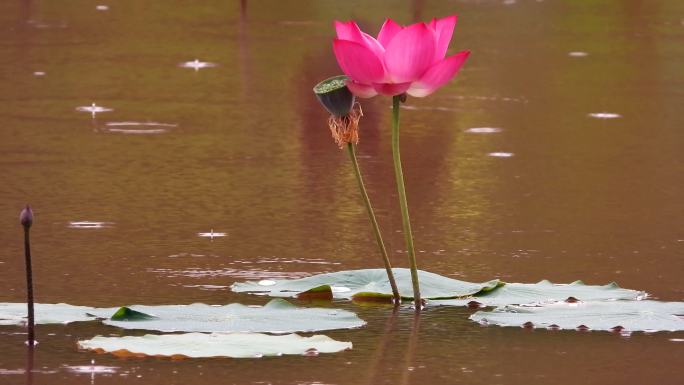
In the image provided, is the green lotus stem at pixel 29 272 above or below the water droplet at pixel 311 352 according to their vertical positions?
above

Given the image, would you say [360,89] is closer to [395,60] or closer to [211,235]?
[395,60]

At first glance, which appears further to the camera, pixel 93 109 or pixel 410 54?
pixel 93 109

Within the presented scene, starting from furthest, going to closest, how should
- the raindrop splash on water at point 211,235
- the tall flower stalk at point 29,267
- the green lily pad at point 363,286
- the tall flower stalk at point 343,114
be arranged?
1. the raindrop splash on water at point 211,235
2. the green lily pad at point 363,286
3. the tall flower stalk at point 343,114
4. the tall flower stalk at point 29,267

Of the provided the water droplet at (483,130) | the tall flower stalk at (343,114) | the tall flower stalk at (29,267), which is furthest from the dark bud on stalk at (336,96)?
the water droplet at (483,130)

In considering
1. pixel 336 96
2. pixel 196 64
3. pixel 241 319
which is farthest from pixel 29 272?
pixel 196 64

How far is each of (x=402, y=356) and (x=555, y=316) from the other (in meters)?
0.33

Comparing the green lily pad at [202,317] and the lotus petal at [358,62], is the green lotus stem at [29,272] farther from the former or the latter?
the lotus petal at [358,62]

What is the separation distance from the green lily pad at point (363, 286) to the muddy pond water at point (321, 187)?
2.5 inches

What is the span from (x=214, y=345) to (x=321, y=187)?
222 cm

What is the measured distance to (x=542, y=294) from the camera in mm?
3064

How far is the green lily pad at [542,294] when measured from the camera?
303 centimetres

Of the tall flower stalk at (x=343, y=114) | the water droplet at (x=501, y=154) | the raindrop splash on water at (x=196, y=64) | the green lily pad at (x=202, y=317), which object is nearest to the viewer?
the green lily pad at (x=202, y=317)

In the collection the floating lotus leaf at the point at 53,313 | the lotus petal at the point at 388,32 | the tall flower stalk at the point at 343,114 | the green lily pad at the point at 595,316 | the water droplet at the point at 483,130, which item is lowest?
the green lily pad at the point at 595,316

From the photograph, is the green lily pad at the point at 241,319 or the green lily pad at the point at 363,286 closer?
the green lily pad at the point at 241,319
